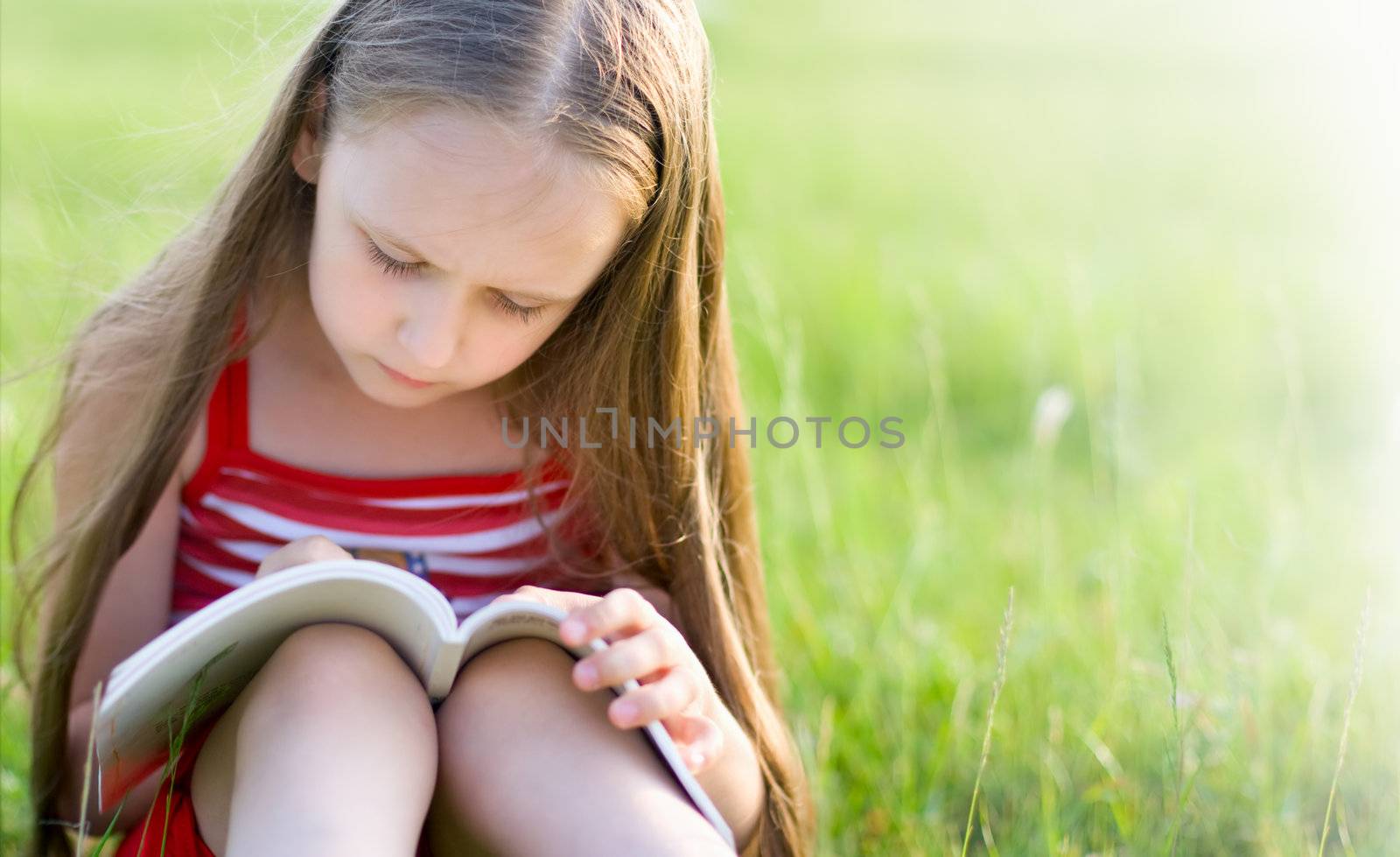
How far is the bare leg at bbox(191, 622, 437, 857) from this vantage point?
1133mm

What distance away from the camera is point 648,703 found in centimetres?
125

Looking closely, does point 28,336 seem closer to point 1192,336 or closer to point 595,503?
point 595,503

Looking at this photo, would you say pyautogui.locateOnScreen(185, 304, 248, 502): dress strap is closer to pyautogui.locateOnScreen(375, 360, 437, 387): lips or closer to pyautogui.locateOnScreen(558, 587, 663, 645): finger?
pyautogui.locateOnScreen(375, 360, 437, 387): lips

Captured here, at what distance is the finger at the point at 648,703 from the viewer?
4.09ft

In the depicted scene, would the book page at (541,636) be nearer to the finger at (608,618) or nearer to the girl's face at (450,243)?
the finger at (608,618)

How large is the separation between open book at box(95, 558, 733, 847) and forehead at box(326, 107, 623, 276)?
34 centimetres

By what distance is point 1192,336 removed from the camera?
342 cm

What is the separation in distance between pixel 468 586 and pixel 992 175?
12.2 feet

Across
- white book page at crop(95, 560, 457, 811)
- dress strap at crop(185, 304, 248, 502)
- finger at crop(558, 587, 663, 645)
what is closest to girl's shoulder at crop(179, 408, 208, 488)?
dress strap at crop(185, 304, 248, 502)

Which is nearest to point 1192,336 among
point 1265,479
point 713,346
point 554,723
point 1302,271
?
point 1302,271

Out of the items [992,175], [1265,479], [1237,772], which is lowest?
[1237,772]

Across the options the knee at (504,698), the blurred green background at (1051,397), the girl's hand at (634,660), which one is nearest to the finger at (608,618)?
the girl's hand at (634,660)

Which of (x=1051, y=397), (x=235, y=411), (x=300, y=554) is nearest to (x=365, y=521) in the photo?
(x=235, y=411)

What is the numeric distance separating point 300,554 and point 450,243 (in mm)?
329
